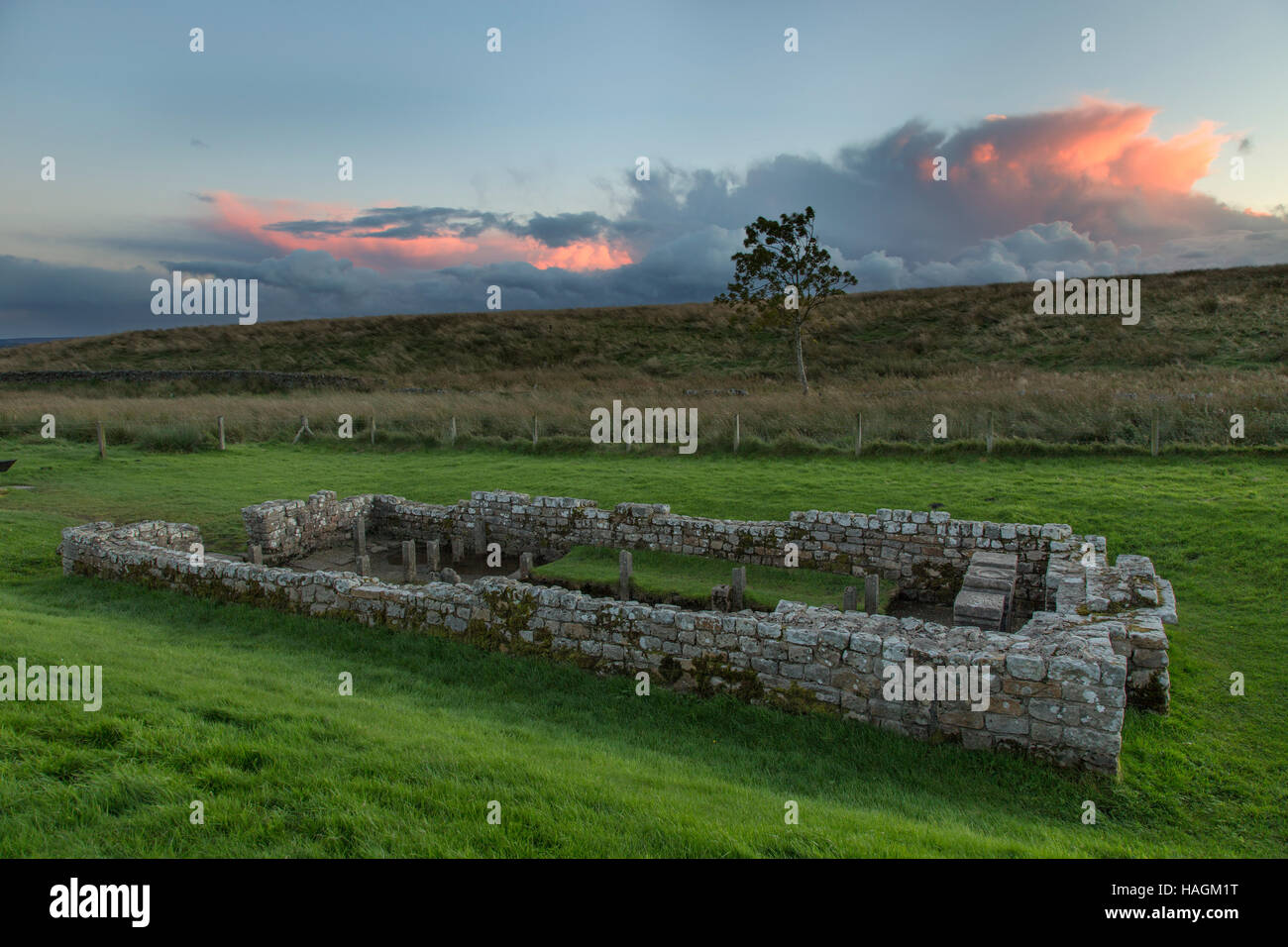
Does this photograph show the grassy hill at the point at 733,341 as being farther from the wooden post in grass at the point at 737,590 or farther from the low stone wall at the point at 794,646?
the low stone wall at the point at 794,646

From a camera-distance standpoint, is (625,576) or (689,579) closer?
(625,576)

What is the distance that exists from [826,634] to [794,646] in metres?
0.40

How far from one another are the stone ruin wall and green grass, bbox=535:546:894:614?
618 millimetres

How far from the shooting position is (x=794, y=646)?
812 centimetres

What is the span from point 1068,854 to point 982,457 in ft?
58.2

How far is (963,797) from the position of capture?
646 centimetres

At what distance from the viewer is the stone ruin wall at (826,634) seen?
6.97 meters

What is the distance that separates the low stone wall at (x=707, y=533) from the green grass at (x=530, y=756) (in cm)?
301

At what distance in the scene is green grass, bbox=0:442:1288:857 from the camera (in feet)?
15.1

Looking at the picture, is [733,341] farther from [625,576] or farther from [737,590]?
[737,590]

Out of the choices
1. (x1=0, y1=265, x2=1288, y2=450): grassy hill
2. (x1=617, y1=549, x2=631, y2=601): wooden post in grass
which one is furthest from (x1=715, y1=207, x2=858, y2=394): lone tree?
(x1=617, y1=549, x2=631, y2=601): wooden post in grass

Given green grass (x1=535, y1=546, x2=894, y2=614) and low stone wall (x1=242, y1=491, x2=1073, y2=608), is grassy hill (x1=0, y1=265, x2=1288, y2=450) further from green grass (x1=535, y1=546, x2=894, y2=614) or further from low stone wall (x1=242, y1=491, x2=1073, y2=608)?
green grass (x1=535, y1=546, x2=894, y2=614)

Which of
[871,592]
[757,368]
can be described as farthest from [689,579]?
[757,368]
